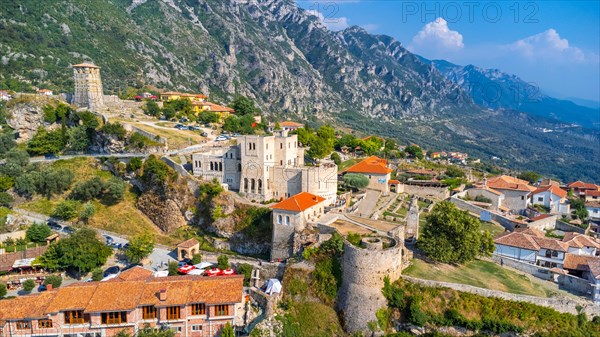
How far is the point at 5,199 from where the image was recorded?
50.8 metres

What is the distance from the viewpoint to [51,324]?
31.3 metres

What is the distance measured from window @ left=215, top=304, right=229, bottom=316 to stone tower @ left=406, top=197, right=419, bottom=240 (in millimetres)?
20730

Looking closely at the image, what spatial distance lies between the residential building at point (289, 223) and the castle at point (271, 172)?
5.67 meters

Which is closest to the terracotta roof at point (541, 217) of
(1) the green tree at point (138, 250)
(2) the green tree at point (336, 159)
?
(2) the green tree at point (336, 159)

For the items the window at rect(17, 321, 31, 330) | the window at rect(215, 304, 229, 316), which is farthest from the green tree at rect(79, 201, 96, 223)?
the window at rect(215, 304, 229, 316)

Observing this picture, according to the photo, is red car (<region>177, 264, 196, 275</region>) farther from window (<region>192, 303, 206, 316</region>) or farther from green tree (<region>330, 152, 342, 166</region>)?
green tree (<region>330, 152, 342, 166</region>)

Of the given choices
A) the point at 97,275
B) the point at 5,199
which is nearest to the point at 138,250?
the point at 97,275

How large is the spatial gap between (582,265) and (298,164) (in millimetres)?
32563

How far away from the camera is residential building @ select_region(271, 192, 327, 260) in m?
40.4

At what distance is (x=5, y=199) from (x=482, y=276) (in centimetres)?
5493

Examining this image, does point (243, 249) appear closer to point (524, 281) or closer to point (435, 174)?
point (524, 281)

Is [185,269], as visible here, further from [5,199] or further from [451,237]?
[5,199]

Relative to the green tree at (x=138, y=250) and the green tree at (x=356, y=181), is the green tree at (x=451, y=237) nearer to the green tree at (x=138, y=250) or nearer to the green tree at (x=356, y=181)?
the green tree at (x=356, y=181)

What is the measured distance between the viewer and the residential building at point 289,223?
40.4m
